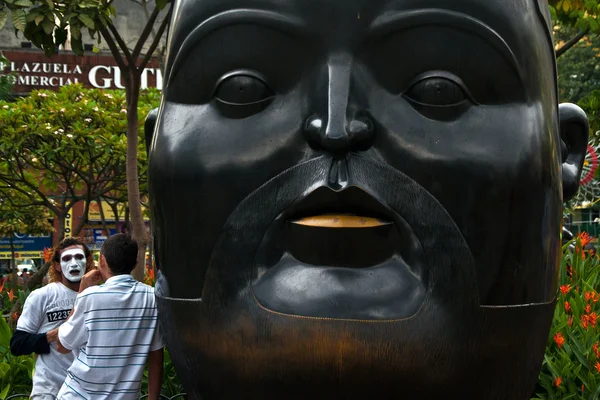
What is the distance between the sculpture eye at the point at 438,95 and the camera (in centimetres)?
211

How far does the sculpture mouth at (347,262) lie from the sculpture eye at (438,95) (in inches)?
11.9

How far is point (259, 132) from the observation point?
2.17 metres

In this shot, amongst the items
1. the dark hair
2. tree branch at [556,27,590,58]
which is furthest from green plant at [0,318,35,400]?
tree branch at [556,27,590,58]

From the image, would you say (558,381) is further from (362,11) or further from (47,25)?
(47,25)

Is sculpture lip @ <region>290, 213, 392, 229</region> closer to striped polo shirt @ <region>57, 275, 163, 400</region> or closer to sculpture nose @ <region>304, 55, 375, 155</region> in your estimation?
sculpture nose @ <region>304, 55, 375, 155</region>

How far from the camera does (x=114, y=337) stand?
10.3 ft

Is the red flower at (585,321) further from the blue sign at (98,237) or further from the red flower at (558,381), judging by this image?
the blue sign at (98,237)

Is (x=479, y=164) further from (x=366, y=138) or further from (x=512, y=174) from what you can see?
(x=366, y=138)

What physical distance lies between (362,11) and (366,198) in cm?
50

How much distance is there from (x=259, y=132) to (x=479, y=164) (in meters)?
0.60

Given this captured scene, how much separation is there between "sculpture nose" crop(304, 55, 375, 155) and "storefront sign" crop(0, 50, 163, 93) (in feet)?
89.4

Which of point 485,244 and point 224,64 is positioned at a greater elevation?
point 224,64

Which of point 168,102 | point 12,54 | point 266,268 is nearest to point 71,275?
point 168,102

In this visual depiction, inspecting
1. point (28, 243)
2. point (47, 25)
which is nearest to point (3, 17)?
point (47, 25)
